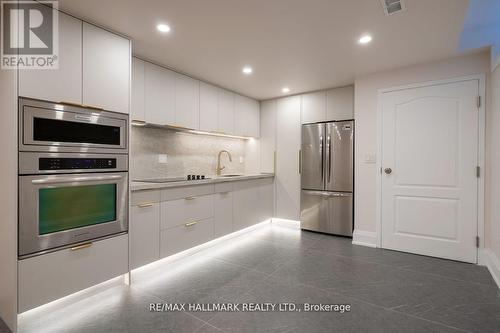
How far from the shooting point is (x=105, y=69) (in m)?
2.14

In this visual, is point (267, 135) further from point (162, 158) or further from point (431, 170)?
point (431, 170)

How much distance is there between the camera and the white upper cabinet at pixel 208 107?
3.57m

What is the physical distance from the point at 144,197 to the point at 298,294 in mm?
1734

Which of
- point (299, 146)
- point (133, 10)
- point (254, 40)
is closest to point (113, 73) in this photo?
point (133, 10)

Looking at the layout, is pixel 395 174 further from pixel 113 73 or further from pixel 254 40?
pixel 113 73

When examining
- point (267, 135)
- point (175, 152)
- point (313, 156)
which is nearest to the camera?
point (175, 152)

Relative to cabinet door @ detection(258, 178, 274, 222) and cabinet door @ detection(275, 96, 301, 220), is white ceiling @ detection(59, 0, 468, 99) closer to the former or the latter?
cabinet door @ detection(275, 96, 301, 220)

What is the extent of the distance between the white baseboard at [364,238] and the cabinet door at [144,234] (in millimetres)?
2686

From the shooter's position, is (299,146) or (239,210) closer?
(239,210)

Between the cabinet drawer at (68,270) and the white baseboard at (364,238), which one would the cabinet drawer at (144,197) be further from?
the white baseboard at (364,238)

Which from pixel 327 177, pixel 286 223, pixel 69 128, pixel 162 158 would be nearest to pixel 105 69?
pixel 69 128

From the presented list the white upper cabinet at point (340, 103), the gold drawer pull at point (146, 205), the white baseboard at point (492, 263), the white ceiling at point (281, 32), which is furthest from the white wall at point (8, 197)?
the white baseboard at point (492, 263)

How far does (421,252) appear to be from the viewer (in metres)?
3.08

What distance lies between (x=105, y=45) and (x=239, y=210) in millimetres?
2621
